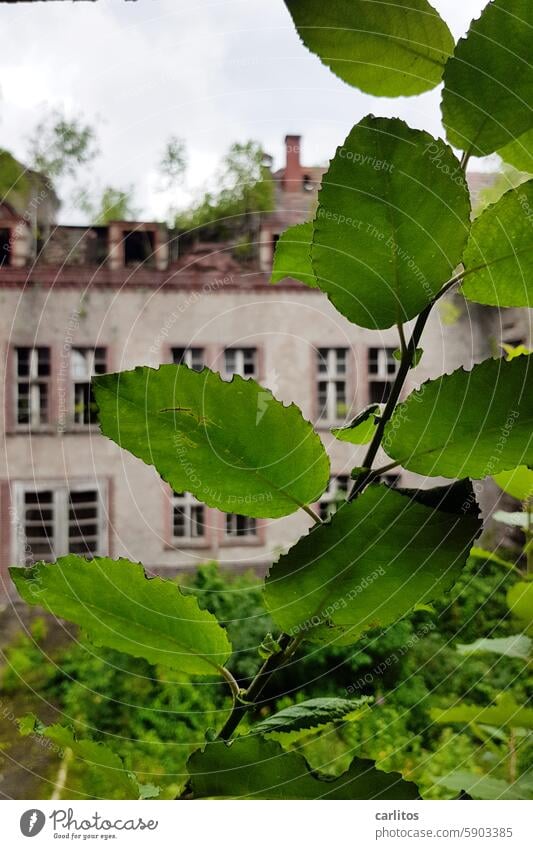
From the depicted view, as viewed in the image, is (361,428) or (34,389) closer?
(361,428)

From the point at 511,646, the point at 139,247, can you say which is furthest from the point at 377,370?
the point at 511,646

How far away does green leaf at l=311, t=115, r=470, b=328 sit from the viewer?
0.32ft

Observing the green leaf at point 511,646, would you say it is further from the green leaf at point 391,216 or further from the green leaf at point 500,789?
the green leaf at point 391,216

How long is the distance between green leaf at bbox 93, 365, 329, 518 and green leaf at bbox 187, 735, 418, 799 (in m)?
0.03

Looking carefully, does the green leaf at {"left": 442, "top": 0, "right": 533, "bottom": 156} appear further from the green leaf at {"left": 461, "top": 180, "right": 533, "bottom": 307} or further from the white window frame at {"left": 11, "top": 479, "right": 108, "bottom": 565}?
the white window frame at {"left": 11, "top": 479, "right": 108, "bottom": 565}

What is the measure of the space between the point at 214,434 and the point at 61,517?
208 cm

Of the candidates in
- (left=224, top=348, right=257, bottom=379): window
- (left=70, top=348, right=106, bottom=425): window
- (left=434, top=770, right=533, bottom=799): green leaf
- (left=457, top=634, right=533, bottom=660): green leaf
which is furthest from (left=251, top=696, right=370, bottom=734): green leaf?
(left=224, top=348, right=257, bottom=379): window

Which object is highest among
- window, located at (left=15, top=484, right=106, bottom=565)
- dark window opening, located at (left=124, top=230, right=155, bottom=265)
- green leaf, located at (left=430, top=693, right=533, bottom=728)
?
dark window opening, located at (left=124, top=230, right=155, bottom=265)

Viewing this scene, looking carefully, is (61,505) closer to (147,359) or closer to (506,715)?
(147,359)

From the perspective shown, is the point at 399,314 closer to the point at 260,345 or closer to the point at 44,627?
the point at 260,345

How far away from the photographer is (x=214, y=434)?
10 cm

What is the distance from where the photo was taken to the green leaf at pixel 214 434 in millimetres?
95

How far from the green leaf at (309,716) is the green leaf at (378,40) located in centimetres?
10

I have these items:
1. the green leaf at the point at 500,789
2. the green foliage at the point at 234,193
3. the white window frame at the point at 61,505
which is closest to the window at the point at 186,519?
the white window frame at the point at 61,505
